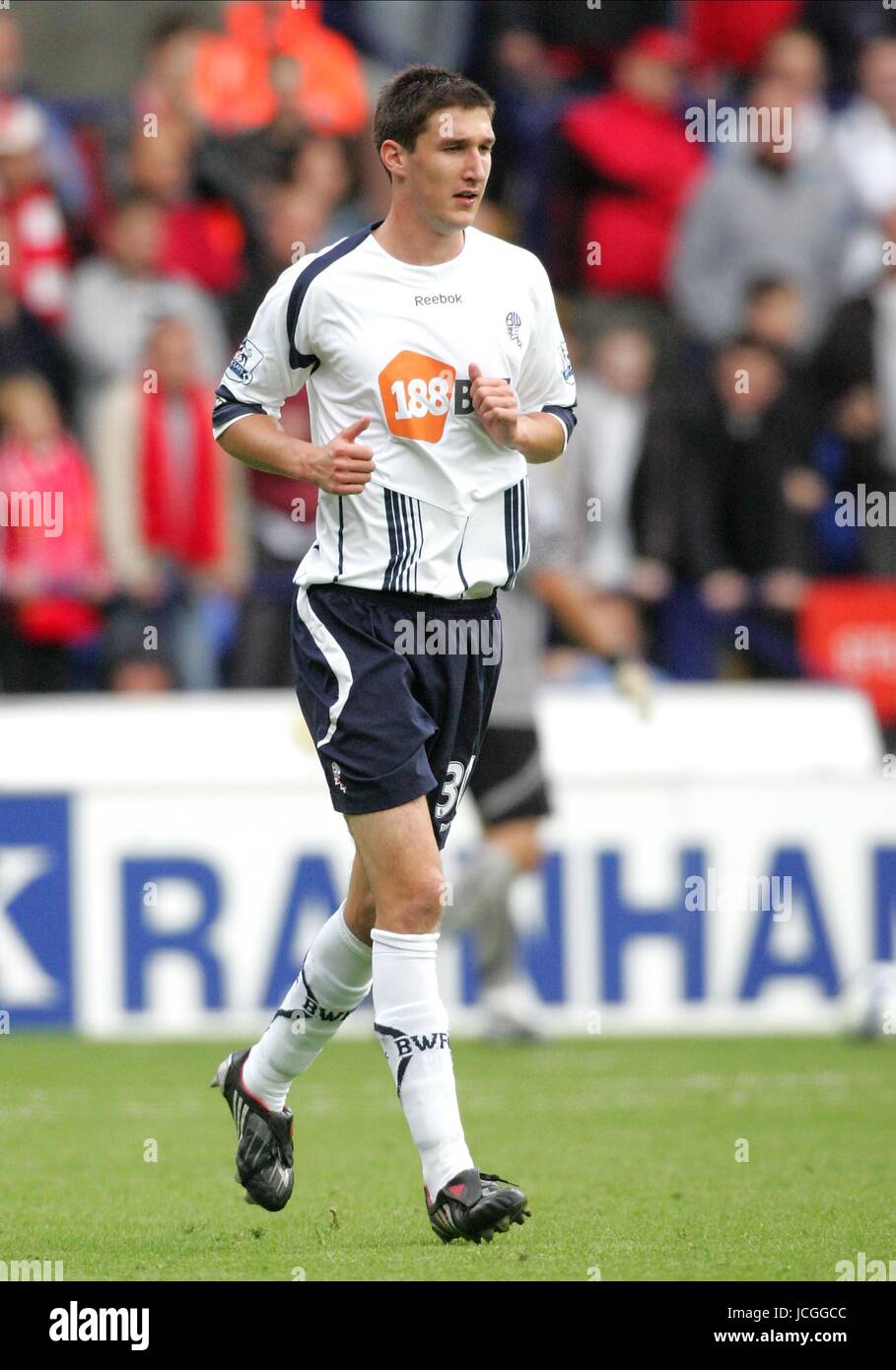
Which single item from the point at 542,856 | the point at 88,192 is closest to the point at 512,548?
the point at 542,856

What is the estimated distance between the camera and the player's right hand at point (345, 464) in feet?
18.2

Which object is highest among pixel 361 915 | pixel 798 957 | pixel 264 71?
pixel 264 71

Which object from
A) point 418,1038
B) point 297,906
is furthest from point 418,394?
point 297,906

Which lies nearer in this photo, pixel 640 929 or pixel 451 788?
pixel 451 788

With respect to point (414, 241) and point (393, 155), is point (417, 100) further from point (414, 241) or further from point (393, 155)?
point (414, 241)

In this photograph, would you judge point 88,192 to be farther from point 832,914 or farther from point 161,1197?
point 161,1197

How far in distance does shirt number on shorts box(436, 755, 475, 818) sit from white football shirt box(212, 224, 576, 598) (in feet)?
1.42

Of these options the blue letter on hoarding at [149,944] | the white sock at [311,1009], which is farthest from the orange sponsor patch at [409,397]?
the blue letter on hoarding at [149,944]

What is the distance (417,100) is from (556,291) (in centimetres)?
843

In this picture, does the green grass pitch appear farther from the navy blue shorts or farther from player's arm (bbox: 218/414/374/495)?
player's arm (bbox: 218/414/374/495)

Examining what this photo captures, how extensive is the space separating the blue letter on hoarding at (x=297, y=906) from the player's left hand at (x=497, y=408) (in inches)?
210

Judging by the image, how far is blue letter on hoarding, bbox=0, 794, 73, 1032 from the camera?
10672 mm

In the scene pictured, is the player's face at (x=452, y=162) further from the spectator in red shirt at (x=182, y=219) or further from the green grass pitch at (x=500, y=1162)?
the spectator in red shirt at (x=182, y=219)

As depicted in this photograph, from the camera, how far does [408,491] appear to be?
569 cm
